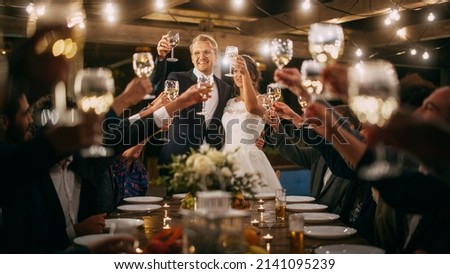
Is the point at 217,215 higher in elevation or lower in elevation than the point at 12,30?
lower

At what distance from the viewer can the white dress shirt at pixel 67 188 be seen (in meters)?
2.62

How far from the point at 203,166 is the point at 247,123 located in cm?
240

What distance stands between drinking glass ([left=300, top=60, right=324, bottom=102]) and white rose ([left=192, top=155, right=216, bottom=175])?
1.81 feet

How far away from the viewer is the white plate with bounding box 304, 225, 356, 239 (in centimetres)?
232

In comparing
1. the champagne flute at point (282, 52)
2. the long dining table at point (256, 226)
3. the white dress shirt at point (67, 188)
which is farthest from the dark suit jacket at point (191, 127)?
the champagne flute at point (282, 52)

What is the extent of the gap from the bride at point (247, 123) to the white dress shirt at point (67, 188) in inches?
58.8

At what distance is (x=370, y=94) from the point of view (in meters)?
1.95

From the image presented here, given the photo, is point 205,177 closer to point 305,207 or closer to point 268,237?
point 268,237

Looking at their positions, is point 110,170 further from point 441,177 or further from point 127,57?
point 127,57

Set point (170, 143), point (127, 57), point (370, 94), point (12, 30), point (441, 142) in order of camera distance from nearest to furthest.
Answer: point (441, 142) → point (370, 94) → point (170, 143) → point (12, 30) → point (127, 57)

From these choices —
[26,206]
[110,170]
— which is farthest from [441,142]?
[110,170]

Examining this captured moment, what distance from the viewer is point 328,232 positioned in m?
2.40

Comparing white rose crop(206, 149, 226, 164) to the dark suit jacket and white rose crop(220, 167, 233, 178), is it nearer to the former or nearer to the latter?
white rose crop(220, 167, 233, 178)

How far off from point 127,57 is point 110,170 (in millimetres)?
4084
